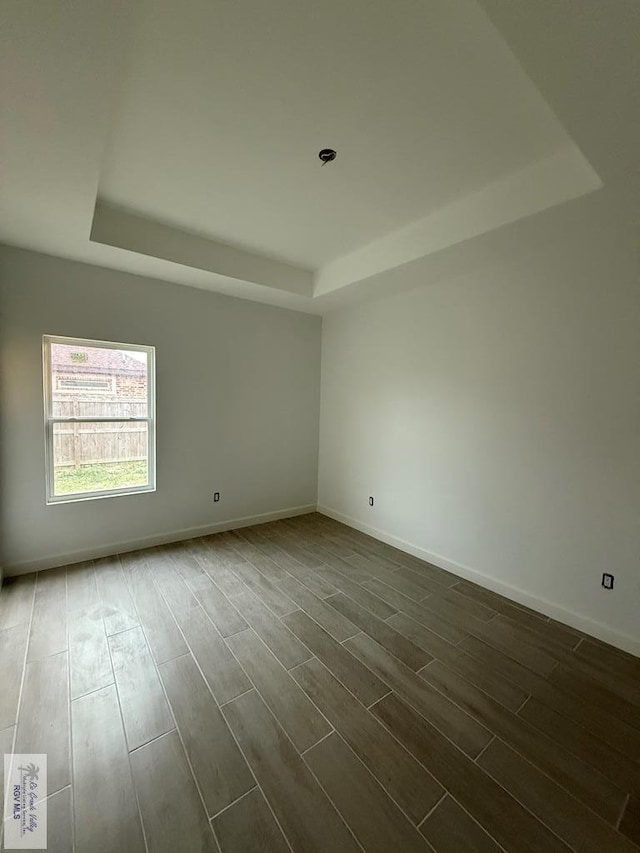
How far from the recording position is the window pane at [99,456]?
304cm

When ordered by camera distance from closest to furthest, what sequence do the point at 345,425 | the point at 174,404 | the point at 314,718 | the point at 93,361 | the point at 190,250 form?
1. the point at 314,718
2. the point at 190,250
3. the point at 93,361
4. the point at 174,404
5. the point at 345,425

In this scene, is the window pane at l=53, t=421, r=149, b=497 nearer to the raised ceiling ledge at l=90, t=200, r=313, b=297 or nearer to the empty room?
the empty room

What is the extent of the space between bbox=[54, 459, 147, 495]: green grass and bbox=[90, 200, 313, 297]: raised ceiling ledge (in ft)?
6.32

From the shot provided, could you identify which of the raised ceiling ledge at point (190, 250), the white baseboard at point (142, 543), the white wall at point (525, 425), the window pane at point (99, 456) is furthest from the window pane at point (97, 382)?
the white wall at point (525, 425)

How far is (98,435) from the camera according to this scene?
321 cm

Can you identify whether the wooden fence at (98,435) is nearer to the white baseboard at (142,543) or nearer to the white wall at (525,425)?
the white baseboard at (142,543)

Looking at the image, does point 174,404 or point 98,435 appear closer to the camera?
point 98,435

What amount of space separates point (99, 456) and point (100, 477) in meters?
0.20

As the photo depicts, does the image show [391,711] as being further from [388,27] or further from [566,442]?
[388,27]

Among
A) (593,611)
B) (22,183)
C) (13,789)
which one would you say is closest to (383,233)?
(22,183)

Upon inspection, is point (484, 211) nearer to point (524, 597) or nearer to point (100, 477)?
point (524, 597)

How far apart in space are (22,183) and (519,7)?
239 cm

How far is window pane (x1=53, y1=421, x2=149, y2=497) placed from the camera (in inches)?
119

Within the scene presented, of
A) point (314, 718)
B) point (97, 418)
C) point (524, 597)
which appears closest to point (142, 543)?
point (97, 418)
